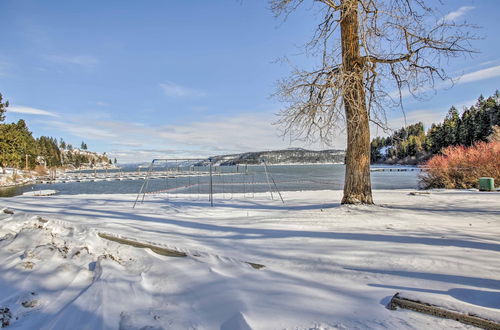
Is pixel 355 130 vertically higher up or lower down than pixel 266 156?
lower down

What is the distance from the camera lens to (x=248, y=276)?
2.72 metres

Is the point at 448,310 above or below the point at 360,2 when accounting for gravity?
below

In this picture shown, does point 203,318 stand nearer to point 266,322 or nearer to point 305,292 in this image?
point 266,322

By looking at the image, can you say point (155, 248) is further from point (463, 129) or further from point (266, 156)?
point (266, 156)

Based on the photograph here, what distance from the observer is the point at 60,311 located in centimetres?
203

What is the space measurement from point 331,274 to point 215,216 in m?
4.00

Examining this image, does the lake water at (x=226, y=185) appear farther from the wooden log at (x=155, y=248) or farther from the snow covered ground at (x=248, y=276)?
the snow covered ground at (x=248, y=276)

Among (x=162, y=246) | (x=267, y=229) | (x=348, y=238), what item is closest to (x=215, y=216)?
(x=267, y=229)

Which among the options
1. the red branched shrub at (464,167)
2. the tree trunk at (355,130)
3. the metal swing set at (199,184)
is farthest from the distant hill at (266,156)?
the red branched shrub at (464,167)

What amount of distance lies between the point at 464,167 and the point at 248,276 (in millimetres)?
16880

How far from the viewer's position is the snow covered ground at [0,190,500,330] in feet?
6.29

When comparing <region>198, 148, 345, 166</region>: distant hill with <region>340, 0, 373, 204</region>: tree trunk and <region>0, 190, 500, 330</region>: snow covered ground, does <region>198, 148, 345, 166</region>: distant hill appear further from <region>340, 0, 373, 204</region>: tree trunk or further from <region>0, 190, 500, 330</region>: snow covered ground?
<region>0, 190, 500, 330</region>: snow covered ground

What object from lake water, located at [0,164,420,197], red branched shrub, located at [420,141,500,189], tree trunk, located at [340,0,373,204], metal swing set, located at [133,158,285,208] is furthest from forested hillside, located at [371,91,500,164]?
tree trunk, located at [340,0,373,204]

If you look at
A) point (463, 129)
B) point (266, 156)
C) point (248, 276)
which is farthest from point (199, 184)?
point (266, 156)
